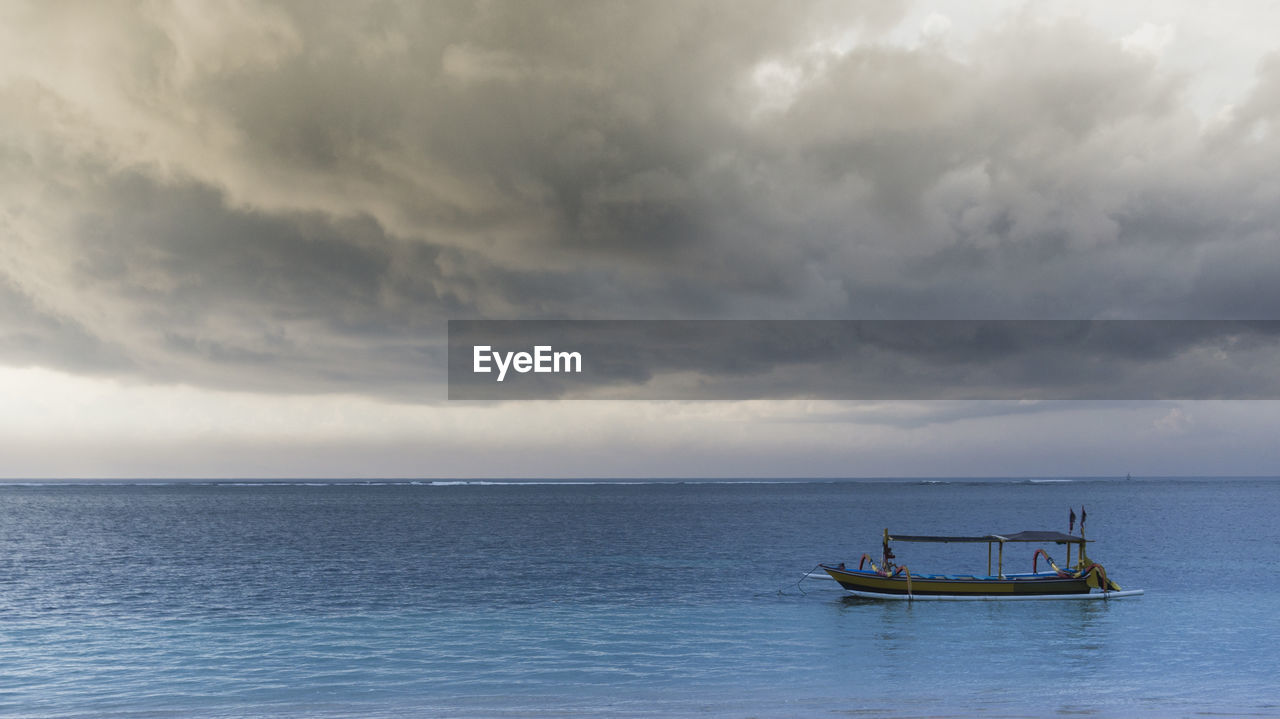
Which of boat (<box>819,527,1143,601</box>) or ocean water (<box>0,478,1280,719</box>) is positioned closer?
ocean water (<box>0,478,1280,719</box>)

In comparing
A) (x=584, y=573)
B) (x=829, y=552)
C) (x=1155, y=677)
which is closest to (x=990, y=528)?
(x=829, y=552)

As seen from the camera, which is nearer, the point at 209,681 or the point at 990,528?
the point at 209,681

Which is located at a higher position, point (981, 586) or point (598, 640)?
point (981, 586)

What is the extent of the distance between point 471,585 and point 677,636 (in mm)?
26022

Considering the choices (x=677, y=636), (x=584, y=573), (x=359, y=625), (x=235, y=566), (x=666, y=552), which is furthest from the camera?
(x=666, y=552)

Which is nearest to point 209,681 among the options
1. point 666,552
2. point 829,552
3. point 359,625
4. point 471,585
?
point 359,625

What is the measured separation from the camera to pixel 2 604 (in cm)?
5819

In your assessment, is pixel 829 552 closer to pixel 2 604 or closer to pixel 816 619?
pixel 816 619

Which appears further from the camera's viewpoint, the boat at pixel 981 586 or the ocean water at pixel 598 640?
the boat at pixel 981 586

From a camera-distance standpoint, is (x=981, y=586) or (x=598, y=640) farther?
(x=981, y=586)

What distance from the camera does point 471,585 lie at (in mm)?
66875

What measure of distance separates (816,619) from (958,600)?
36.4 feet

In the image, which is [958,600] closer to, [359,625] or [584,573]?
[584,573]

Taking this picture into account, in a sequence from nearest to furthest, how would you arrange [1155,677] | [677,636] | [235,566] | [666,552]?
[1155,677] → [677,636] → [235,566] → [666,552]
